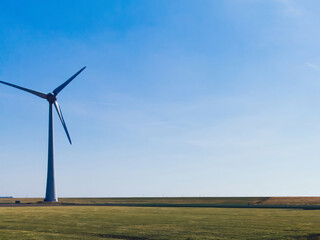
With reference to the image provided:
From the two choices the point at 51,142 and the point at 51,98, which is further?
the point at 51,98

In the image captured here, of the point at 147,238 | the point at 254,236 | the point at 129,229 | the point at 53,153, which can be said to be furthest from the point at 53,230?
the point at 53,153

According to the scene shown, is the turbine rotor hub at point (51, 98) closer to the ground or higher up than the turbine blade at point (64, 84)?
closer to the ground

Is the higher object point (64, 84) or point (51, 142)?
point (64, 84)

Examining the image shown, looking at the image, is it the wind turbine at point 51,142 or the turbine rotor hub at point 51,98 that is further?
the turbine rotor hub at point 51,98

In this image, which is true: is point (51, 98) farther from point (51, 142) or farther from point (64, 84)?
point (51, 142)

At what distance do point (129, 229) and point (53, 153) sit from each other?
287ft

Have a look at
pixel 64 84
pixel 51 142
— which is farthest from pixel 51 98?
pixel 51 142

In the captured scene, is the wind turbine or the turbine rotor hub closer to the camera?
the wind turbine

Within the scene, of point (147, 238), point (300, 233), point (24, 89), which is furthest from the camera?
point (24, 89)

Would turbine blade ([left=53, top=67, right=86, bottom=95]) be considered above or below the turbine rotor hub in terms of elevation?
above

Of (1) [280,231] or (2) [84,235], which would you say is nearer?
(2) [84,235]

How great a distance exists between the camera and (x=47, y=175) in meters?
117

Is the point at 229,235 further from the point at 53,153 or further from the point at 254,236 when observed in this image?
the point at 53,153

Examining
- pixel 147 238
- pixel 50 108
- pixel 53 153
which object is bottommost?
pixel 147 238
